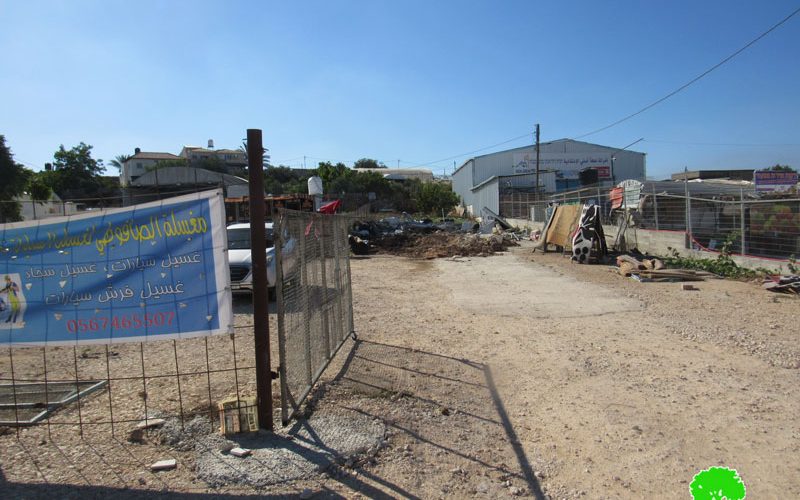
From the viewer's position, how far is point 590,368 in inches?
212

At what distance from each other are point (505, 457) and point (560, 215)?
16.2 metres

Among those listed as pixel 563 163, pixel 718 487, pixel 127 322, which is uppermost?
pixel 563 163

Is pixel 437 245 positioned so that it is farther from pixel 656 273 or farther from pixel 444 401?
pixel 444 401

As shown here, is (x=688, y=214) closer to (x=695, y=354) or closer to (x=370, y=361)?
(x=695, y=354)

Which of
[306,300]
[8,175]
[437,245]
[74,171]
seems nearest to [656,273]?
[306,300]

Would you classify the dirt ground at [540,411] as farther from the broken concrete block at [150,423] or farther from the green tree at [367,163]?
the green tree at [367,163]

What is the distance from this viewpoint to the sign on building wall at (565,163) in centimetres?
5800

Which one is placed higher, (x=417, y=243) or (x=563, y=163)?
(x=563, y=163)

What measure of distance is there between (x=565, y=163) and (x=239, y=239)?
174 feet

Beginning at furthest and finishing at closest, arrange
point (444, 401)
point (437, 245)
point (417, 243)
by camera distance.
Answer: point (417, 243) → point (437, 245) → point (444, 401)

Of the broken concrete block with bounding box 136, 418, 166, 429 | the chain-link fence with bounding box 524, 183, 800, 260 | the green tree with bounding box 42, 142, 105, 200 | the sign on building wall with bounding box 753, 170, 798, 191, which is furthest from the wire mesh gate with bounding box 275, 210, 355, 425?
the green tree with bounding box 42, 142, 105, 200

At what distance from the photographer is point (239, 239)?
1121 centimetres

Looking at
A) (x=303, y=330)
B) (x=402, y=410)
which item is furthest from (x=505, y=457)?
(x=303, y=330)

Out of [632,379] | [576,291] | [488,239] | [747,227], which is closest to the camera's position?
[632,379]
